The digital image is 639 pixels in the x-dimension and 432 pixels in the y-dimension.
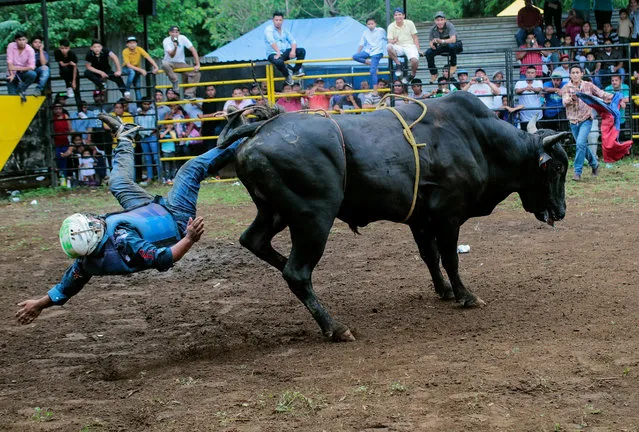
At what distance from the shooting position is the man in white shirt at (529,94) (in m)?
15.8

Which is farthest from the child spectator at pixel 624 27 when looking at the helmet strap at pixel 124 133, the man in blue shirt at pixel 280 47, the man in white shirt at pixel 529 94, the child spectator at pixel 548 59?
the helmet strap at pixel 124 133

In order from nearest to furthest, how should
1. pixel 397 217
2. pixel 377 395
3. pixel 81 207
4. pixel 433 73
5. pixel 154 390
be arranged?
pixel 377 395 → pixel 154 390 → pixel 397 217 → pixel 81 207 → pixel 433 73

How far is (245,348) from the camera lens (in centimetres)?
614

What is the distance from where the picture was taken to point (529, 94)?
15.6m

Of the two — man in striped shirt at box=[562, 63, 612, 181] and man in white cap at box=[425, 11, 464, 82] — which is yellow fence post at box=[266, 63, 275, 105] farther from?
man in striped shirt at box=[562, 63, 612, 181]

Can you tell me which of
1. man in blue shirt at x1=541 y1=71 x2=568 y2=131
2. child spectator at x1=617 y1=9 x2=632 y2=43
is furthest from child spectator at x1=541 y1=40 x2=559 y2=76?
child spectator at x1=617 y1=9 x2=632 y2=43

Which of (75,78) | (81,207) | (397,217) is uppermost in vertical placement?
(75,78)

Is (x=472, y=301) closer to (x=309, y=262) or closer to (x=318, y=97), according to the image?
(x=309, y=262)

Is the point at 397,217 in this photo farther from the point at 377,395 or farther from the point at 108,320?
the point at 108,320

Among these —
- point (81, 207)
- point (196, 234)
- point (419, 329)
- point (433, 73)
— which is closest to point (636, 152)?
point (433, 73)

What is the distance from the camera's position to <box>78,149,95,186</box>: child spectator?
55.2 ft

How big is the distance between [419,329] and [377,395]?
1567 millimetres

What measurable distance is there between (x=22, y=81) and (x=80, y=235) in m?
11.9

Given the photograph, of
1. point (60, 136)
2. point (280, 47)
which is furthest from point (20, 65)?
point (280, 47)
